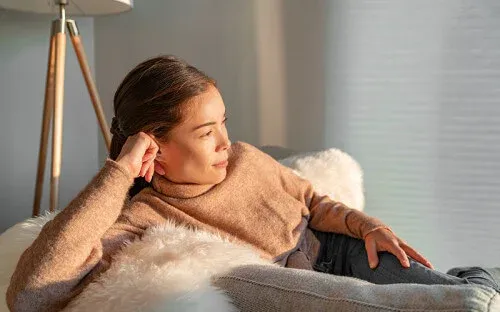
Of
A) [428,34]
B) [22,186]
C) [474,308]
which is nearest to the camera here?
[474,308]

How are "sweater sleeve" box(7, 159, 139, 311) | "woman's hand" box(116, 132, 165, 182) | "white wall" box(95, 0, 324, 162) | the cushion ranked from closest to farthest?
the cushion → "sweater sleeve" box(7, 159, 139, 311) → "woman's hand" box(116, 132, 165, 182) → "white wall" box(95, 0, 324, 162)

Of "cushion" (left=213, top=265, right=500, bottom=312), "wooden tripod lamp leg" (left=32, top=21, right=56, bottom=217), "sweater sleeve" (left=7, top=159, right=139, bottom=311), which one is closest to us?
Answer: "cushion" (left=213, top=265, right=500, bottom=312)

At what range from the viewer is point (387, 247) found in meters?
1.10

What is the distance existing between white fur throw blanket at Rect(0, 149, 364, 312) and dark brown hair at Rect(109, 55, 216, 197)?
0.22 meters

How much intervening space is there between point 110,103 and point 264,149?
2.25 ft

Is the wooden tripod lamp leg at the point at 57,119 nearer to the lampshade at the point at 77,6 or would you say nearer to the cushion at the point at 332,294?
the lampshade at the point at 77,6

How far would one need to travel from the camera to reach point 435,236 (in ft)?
5.82

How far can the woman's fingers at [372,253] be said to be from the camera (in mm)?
1104

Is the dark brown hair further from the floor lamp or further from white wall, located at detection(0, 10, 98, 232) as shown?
white wall, located at detection(0, 10, 98, 232)

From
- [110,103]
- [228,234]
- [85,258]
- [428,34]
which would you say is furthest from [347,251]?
[110,103]

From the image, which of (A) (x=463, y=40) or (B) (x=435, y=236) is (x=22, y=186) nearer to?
Result: (B) (x=435, y=236)

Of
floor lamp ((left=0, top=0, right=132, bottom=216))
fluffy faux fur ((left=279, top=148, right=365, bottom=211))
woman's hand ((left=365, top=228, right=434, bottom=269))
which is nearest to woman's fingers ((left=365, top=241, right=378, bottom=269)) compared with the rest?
woman's hand ((left=365, top=228, right=434, bottom=269))

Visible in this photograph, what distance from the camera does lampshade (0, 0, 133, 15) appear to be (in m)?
1.58

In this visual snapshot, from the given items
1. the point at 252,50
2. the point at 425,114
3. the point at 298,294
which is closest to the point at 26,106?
the point at 252,50
